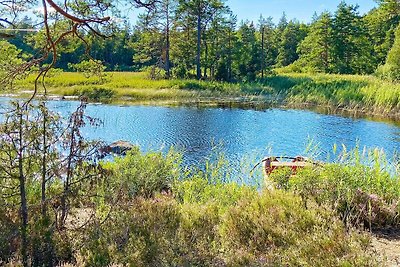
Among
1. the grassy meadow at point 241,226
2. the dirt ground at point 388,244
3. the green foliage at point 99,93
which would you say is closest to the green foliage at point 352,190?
the grassy meadow at point 241,226

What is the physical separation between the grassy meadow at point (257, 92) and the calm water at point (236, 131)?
8.94 feet

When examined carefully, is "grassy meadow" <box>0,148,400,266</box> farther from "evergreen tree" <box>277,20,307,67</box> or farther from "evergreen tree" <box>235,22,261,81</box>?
"evergreen tree" <box>277,20,307,67</box>

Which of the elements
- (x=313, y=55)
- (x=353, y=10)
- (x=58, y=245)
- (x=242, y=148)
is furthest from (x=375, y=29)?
(x=58, y=245)

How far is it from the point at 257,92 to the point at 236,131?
1363cm

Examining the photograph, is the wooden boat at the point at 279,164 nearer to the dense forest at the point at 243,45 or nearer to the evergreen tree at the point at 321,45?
the dense forest at the point at 243,45

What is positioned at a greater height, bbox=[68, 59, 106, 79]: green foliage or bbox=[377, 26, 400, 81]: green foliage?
bbox=[377, 26, 400, 81]: green foliage

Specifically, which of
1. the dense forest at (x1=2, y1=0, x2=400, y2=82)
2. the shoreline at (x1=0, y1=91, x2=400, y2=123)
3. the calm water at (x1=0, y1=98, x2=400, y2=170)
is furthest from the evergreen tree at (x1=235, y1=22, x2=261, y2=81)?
the calm water at (x1=0, y1=98, x2=400, y2=170)

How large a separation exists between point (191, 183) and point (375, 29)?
39.3m

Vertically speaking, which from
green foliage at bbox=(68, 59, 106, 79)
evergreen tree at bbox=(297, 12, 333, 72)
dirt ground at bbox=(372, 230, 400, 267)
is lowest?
dirt ground at bbox=(372, 230, 400, 267)

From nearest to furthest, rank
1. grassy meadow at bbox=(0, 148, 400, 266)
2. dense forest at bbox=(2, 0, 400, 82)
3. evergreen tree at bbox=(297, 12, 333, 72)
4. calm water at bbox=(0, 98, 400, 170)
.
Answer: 1. grassy meadow at bbox=(0, 148, 400, 266)
2. calm water at bbox=(0, 98, 400, 170)
3. dense forest at bbox=(2, 0, 400, 82)
4. evergreen tree at bbox=(297, 12, 333, 72)

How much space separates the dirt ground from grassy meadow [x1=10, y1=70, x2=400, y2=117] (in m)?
17.2

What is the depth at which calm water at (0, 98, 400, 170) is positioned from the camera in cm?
1281

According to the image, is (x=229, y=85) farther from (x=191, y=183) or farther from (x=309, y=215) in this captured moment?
(x=309, y=215)

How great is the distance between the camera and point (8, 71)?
443 centimetres
